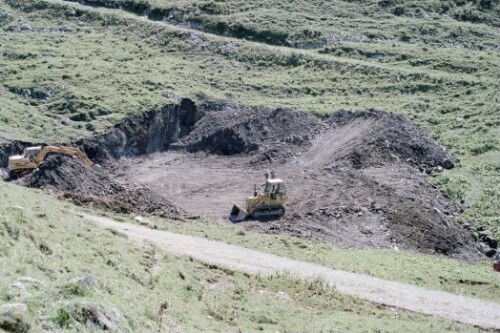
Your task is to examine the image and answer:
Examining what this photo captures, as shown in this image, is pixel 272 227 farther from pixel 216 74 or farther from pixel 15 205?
pixel 216 74

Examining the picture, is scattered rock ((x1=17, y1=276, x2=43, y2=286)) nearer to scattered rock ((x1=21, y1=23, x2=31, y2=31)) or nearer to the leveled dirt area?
the leveled dirt area

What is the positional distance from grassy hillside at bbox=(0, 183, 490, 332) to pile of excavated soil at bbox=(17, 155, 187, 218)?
1109 cm

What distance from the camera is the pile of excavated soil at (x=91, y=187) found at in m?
40.5

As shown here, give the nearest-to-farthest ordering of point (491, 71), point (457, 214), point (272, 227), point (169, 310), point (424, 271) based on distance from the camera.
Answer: point (169, 310)
point (424, 271)
point (272, 227)
point (457, 214)
point (491, 71)

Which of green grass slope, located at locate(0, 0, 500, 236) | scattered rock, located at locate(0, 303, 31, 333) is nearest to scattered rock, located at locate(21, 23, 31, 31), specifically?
green grass slope, located at locate(0, 0, 500, 236)

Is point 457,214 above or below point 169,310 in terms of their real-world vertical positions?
below

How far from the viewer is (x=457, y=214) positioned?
4334 cm

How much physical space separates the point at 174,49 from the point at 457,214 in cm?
3299

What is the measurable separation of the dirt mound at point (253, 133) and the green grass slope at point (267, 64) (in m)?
3.02

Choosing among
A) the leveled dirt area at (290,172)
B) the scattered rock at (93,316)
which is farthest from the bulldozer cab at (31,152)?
the scattered rock at (93,316)

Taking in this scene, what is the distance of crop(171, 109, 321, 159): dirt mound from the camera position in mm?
53438

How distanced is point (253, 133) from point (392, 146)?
894 centimetres

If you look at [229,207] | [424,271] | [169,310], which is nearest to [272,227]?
[229,207]

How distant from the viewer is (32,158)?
45031mm
